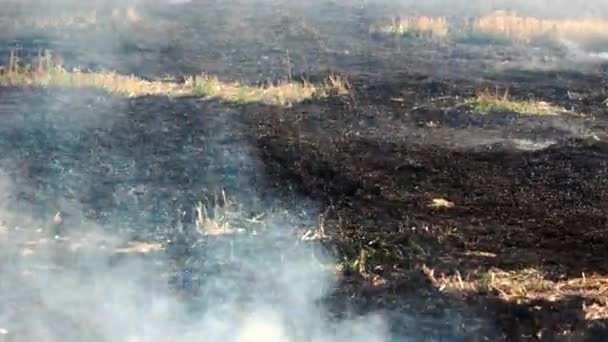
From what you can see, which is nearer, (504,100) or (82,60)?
(504,100)

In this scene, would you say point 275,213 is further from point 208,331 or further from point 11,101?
point 11,101

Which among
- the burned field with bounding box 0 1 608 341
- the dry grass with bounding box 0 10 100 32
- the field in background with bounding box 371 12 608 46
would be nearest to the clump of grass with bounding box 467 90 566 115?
the burned field with bounding box 0 1 608 341

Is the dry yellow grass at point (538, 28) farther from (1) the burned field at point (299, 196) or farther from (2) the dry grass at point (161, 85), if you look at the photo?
(2) the dry grass at point (161, 85)

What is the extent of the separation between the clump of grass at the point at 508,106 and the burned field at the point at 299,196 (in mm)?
40

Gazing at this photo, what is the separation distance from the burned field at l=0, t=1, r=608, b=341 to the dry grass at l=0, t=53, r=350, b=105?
0.05m

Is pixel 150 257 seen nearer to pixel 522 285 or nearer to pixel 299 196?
pixel 299 196

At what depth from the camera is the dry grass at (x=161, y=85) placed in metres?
12.0

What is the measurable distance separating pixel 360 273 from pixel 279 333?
107cm

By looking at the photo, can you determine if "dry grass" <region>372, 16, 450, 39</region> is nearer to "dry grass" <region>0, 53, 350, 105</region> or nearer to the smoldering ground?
"dry grass" <region>0, 53, 350, 105</region>

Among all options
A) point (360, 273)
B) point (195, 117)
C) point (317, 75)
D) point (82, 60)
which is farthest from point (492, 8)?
point (360, 273)

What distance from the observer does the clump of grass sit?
1176 cm

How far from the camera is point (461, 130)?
10.9 metres

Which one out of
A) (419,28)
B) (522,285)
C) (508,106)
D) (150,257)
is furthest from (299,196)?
(419,28)

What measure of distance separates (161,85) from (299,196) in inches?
203
